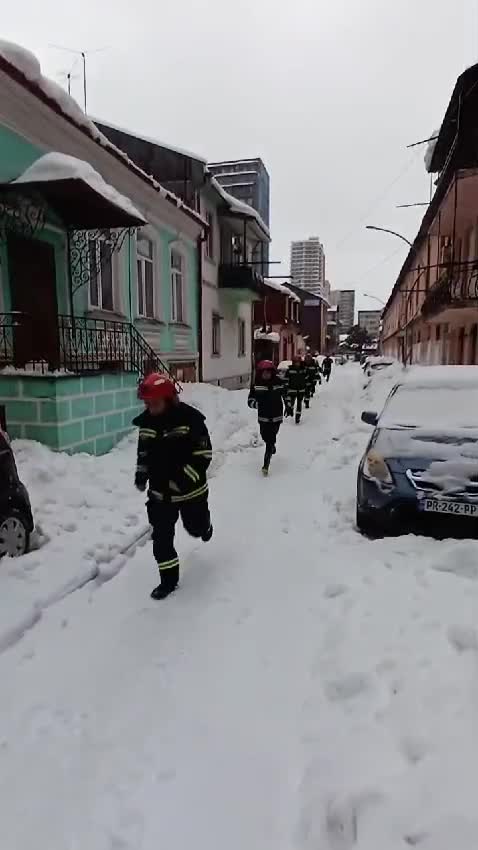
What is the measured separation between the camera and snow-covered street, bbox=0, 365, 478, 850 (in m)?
1.99

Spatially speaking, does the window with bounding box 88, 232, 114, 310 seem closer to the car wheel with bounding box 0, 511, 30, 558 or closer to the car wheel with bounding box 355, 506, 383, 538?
the car wheel with bounding box 0, 511, 30, 558

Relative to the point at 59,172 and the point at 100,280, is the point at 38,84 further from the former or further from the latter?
the point at 100,280

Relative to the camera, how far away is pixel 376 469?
494cm

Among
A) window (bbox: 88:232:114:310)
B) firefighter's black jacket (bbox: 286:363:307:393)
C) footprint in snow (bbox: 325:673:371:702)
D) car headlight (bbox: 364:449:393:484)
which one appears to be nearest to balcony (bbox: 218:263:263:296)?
firefighter's black jacket (bbox: 286:363:307:393)

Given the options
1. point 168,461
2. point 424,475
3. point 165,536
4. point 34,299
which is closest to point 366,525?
point 424,475

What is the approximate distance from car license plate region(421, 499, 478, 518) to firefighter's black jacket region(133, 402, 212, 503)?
2.04 metres

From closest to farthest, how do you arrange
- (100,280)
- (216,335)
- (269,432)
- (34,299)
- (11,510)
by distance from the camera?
1. (11,510)
2. (269,432)
3. (34,299)
4. (100,280)
5. (216,335)

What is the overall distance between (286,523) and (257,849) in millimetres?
3678

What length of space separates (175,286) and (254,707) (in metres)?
14.6

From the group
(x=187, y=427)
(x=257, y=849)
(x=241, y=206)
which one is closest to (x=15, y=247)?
(x=187, y=427)

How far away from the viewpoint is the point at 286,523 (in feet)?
18.2

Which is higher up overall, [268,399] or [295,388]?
[268,399]

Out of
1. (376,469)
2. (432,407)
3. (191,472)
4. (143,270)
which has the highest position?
(143,270)

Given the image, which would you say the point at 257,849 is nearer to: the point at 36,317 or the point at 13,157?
the point at 36,317
